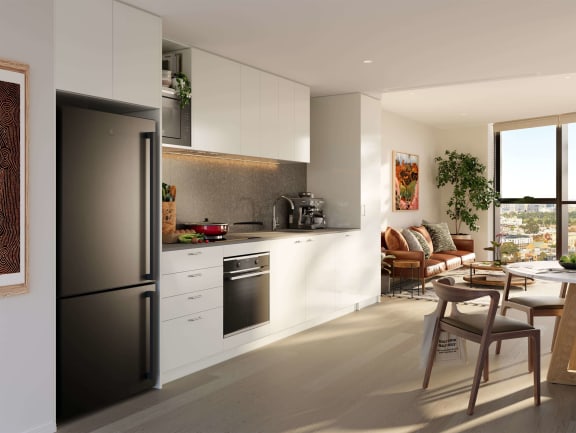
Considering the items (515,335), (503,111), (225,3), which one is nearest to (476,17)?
(225,3)

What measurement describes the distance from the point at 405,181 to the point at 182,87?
223 inches

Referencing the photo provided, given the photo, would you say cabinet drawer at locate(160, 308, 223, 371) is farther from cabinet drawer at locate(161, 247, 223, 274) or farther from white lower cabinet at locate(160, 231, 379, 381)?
cabinet drawer at locate(161, 247, 223, 274)

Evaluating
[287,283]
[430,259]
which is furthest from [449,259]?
[287,283]

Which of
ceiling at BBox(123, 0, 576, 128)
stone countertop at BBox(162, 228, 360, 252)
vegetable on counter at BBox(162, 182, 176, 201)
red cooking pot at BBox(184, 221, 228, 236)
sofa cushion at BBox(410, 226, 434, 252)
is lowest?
sofa cushion at BBox(410, 226, 434, 252)

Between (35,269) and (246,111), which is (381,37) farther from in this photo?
(35,269)

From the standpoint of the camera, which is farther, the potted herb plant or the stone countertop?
the potted herb plant

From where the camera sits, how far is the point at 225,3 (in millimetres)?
3410

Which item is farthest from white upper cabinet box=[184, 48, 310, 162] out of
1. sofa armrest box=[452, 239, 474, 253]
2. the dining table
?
sofa armrest box=[452, 239, 474, 253]

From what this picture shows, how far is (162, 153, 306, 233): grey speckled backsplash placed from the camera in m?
4.73

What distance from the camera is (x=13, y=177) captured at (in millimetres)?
2742

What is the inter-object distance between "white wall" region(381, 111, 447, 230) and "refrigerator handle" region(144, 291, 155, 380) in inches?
197

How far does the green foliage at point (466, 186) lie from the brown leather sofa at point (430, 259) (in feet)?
3.79

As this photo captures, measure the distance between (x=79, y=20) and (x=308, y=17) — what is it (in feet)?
4.70

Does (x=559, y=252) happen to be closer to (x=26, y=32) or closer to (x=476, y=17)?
(x=476, y=17)
